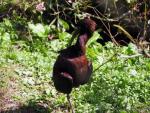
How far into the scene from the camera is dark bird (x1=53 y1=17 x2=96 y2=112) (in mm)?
4137

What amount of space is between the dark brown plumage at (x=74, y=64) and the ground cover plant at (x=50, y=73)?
0.42 metres

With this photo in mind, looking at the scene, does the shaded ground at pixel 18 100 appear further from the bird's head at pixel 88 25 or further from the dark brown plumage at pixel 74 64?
the bird's head at pixel 88 25

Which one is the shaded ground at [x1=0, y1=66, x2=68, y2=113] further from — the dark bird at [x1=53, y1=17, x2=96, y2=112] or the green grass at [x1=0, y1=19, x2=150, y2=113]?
the dark bird at [x1=53, y1=17, x2=96, y2=112]

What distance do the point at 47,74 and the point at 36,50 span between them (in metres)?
0.62

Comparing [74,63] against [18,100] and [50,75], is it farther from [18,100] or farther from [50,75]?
[50,75]

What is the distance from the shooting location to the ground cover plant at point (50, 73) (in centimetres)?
466

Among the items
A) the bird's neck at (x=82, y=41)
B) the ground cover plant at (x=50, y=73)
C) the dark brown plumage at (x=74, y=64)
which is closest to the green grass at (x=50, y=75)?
the ground cover plant at (x=50, y=73)

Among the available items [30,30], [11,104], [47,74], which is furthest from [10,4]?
[11,104]

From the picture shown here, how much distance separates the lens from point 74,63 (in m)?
4.16

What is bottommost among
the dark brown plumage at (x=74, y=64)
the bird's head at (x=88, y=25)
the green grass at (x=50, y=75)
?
Answer: the green grass at (x=50, y=75)

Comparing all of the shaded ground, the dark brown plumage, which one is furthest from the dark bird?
the shaded ground

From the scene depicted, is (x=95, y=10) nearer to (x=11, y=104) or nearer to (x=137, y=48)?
(x=137, y=48)

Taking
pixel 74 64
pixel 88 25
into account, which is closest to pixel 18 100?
pixel 74 64

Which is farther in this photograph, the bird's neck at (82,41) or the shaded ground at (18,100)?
the shaded ground at (18,100)
